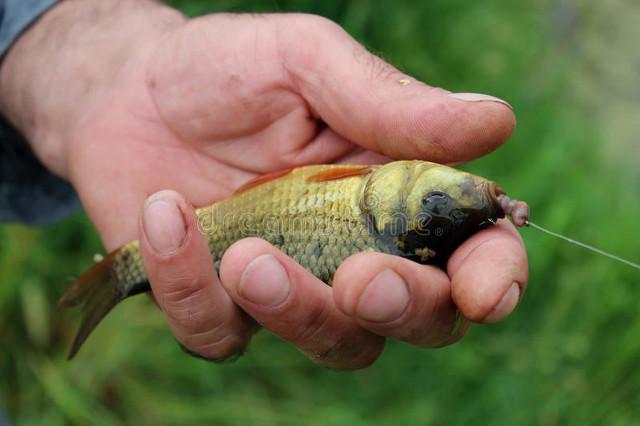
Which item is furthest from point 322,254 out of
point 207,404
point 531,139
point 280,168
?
point 531,139

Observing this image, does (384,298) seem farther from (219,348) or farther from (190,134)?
(190,134)

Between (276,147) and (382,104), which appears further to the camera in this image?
(276,147)

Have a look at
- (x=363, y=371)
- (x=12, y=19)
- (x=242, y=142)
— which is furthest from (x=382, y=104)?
(x=363, y=371)

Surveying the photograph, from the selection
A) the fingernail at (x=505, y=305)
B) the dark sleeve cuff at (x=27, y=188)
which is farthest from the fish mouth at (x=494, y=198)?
the dark sleeve cuff at (x=27, y=188)

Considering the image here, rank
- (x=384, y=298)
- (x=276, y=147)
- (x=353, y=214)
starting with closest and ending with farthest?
(x=384, y=298), (x=353, y=214), (x=276, y=147)

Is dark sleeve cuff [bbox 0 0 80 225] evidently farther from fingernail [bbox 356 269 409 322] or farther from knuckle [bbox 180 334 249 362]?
fingernail [bbox 356 269 409 322]

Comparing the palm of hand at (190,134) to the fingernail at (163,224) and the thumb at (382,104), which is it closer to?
the thumb at (382,104)

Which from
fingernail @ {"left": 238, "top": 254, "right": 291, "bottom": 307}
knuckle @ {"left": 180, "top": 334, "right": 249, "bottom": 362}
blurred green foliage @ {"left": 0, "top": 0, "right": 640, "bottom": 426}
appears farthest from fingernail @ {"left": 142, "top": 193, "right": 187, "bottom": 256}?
blurred green foliage @ {"left": 0, "top": 0, "right": 640, "bottom": 426}

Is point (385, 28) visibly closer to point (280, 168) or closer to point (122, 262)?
point (280, 168)
